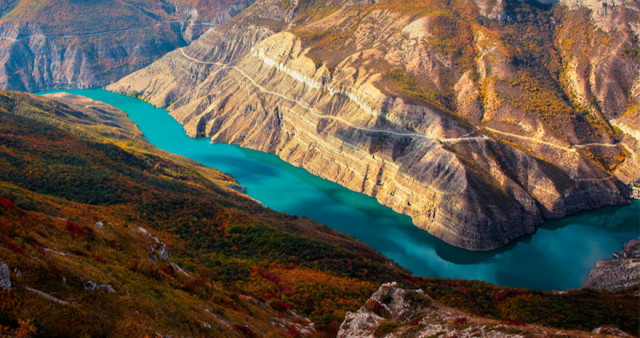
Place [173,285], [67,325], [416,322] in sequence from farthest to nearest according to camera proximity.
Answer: [416,322] < [173,285] < [67,325]

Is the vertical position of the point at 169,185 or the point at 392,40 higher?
the point at 392,40

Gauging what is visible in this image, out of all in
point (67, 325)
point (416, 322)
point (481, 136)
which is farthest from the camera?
point (481, 136)

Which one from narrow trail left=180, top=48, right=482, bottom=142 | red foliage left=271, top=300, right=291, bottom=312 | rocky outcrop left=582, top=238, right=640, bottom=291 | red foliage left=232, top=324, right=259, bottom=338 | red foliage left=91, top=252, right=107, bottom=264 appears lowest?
red foliage left=232, top=324, right=259, bottom=338

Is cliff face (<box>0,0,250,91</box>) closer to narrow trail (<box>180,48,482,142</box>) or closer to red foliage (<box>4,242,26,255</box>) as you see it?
narrow trail (<box>180,48,482,142</box>)

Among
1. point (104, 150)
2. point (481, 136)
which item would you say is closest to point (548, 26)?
point (481, 136)

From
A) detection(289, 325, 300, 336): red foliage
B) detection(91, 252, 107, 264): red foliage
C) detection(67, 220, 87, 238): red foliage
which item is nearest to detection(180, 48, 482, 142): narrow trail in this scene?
detection(289, 325, 300, 336): red foliage

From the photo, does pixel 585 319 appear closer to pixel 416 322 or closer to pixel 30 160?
pixel 416 322
